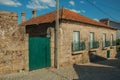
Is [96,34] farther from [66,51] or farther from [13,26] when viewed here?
[13,26]

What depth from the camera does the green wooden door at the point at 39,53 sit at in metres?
11.2

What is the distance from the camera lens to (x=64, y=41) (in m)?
13.6

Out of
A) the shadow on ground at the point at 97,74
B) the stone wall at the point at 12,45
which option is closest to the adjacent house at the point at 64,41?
the stone wall at the point at 12,45

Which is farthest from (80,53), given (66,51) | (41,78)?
(41,78)

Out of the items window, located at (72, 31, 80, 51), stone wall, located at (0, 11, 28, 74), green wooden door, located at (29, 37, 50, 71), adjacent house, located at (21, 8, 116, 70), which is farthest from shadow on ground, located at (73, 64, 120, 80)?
stone wall, located at (0, 11, 28, 74)

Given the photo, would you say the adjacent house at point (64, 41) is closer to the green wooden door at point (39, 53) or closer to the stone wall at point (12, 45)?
the green wooden door at point (39, 53)

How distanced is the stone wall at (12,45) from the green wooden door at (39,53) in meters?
0.50

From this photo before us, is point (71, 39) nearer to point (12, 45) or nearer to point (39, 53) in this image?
point (39, 53)

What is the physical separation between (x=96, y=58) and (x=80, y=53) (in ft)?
13.1

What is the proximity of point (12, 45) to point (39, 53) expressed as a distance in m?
2.33

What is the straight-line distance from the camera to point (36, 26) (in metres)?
14.6

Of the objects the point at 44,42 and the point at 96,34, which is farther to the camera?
the point at 96,34

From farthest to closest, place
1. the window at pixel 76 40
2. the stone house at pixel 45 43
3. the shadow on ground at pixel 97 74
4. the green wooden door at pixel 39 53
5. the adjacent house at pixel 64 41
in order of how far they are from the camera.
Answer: the window at pixel 76 40 → the adjacent house at pixel 64 41 → the green wooden door at pixel 39 53 → the stone house at pixel 45 43 → the shadow on ground at pixel 97 74

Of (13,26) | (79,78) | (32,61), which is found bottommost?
(79,78)
